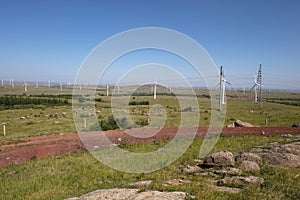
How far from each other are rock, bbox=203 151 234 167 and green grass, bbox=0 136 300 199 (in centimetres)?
128

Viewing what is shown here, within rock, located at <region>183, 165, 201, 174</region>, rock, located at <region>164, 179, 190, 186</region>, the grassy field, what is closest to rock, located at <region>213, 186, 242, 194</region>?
rock, located at <region>164, 179, 190, 186</region>

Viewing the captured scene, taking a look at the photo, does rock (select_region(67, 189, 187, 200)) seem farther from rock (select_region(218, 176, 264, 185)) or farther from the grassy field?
the grassy field

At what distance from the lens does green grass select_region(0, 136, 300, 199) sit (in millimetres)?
8781

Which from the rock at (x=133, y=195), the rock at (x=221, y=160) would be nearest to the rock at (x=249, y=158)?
the rock at (x=221, y=160)

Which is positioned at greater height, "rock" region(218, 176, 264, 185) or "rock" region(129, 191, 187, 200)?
"rock" region(129, 191, 187, 200)

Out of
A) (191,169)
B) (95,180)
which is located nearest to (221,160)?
(191,169)

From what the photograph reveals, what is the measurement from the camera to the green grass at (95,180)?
878cm

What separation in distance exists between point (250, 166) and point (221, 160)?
4.02ft

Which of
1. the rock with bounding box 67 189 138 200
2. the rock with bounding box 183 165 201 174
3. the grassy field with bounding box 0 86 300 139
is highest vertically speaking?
the rock with bounding box 67 189 138 200

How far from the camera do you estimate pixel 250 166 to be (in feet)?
38.3

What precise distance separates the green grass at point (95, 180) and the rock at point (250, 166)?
29 cm

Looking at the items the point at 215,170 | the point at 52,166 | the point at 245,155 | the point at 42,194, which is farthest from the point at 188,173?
the point at 52,166

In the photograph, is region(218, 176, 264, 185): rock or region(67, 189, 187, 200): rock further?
region(218, 176, 264, 185): rock

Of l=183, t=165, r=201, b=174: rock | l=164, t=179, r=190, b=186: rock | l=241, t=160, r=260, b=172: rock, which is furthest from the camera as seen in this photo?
l=183, t=165, r=201, b=174: rock
